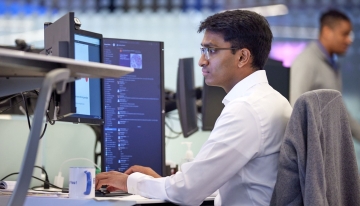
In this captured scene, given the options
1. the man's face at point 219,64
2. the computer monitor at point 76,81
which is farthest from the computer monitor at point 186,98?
the man's face at point 219,64

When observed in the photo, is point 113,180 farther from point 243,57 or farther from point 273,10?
point 273,10

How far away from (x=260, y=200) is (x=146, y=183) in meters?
0.36

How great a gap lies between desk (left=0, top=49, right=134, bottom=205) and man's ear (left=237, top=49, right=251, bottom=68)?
68 cm

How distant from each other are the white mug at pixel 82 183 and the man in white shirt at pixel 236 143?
0.17 metres

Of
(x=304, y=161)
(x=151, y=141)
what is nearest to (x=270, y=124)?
(x=304, y=161)

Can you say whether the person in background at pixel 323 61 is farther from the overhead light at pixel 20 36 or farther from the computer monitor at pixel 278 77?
the overhead light at pixel 20 36

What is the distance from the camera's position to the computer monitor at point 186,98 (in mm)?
2955

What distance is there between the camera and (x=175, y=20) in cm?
683

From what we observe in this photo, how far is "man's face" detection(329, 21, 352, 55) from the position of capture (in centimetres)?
413

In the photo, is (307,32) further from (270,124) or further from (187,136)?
(270,124)

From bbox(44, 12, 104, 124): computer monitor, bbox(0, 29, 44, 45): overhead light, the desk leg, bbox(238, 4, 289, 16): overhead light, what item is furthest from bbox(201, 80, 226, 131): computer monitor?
bbox(238, 4, 289, 16): overhead light

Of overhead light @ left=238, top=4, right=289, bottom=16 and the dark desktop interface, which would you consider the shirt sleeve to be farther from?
overhead light @ left=238, top=4, right=289, bottom=16

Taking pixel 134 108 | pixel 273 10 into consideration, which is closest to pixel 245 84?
pixel 134 108

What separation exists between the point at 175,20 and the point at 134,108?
172 inches
